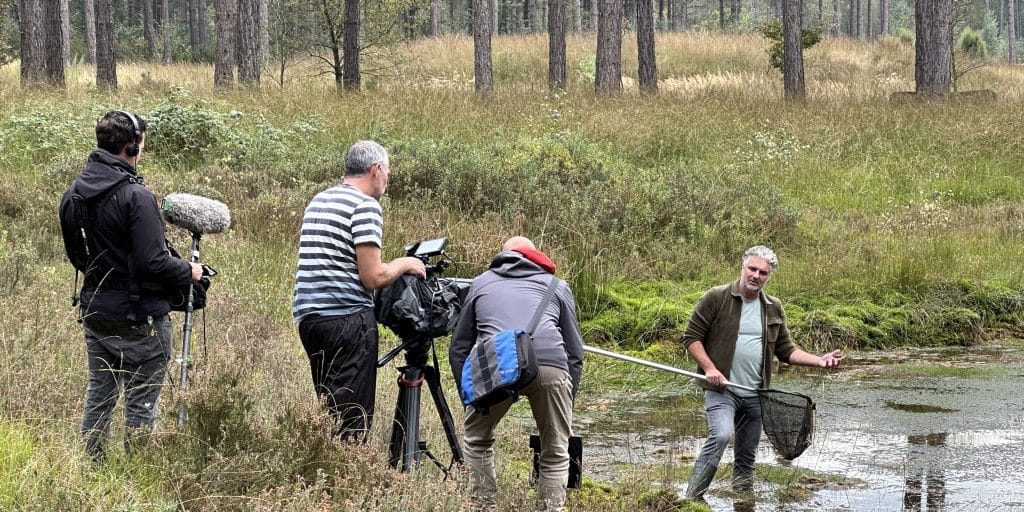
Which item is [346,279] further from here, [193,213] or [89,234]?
[89,234]

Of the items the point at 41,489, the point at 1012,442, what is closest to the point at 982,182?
the point at 1012,442

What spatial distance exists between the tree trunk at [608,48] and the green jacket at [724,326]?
1588 cm

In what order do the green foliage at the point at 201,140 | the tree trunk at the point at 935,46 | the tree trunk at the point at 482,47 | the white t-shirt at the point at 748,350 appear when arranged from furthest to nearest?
the tree trunk at the point at 482,47 < the tree trunk at the point at 935,46 < the green foliage at the point at 201,140 < the white t-shirt at the point at 748,350

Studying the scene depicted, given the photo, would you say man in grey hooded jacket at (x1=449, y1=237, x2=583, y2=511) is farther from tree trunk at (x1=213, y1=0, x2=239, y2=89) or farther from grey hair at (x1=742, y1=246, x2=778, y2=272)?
tree trunk at (x1=213, y1=0, x2=239, y2=89)

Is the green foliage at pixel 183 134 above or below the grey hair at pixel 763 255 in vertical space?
above

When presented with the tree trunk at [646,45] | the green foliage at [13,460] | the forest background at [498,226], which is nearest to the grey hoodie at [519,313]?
the forest background at [498,226]

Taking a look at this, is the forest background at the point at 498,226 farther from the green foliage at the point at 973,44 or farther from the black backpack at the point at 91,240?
the green foliage at the point at 973,44

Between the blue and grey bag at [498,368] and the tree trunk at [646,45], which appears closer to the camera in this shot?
the blue and grey bag at [498,368]

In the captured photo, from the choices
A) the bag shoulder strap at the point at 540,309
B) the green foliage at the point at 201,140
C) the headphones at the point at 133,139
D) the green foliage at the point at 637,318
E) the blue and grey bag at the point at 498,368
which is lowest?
the green foliage at the point at 637,318

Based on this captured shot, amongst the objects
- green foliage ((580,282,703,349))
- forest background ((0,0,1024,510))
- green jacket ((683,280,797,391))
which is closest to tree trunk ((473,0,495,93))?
forest background ((0,0,1024,510))

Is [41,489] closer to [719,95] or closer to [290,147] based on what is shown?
[290,147]

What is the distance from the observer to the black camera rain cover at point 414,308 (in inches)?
215

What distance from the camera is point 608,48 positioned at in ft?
74.4

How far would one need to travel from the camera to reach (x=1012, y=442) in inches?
325
